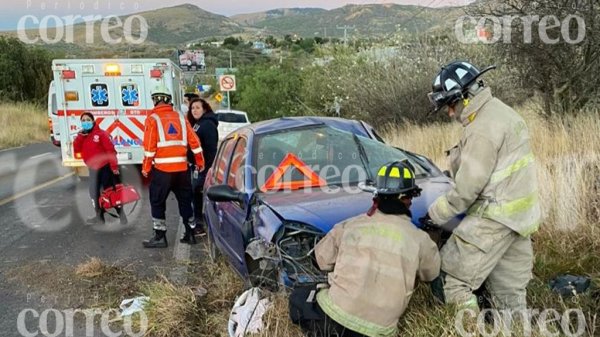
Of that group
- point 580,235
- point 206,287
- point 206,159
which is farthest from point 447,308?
point 206,159

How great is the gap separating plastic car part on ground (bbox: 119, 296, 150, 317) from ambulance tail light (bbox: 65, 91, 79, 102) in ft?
25.5

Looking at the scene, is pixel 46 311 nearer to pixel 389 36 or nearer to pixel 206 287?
pixel 206 287

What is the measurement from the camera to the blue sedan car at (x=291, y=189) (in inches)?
149

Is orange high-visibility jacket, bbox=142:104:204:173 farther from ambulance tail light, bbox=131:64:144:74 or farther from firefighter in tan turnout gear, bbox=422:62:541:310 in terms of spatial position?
ambulance tail light, bbox=131:64:144:74

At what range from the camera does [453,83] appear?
11.0ft

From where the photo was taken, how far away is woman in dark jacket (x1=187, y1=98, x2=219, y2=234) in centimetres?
782

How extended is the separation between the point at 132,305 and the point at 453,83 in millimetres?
3261

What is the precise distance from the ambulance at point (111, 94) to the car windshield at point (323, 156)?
6.96 metres

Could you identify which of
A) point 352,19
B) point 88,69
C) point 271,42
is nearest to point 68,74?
point 88,69

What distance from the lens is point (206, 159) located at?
7938 mm

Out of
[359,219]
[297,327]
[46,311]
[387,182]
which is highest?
[387,182]

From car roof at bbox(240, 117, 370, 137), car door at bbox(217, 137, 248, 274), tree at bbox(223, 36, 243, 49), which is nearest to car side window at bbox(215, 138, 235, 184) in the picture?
car door at bbox(217, 137, 248, 274)

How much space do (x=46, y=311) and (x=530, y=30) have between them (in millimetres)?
8115

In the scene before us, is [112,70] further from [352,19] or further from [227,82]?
[352,19]
